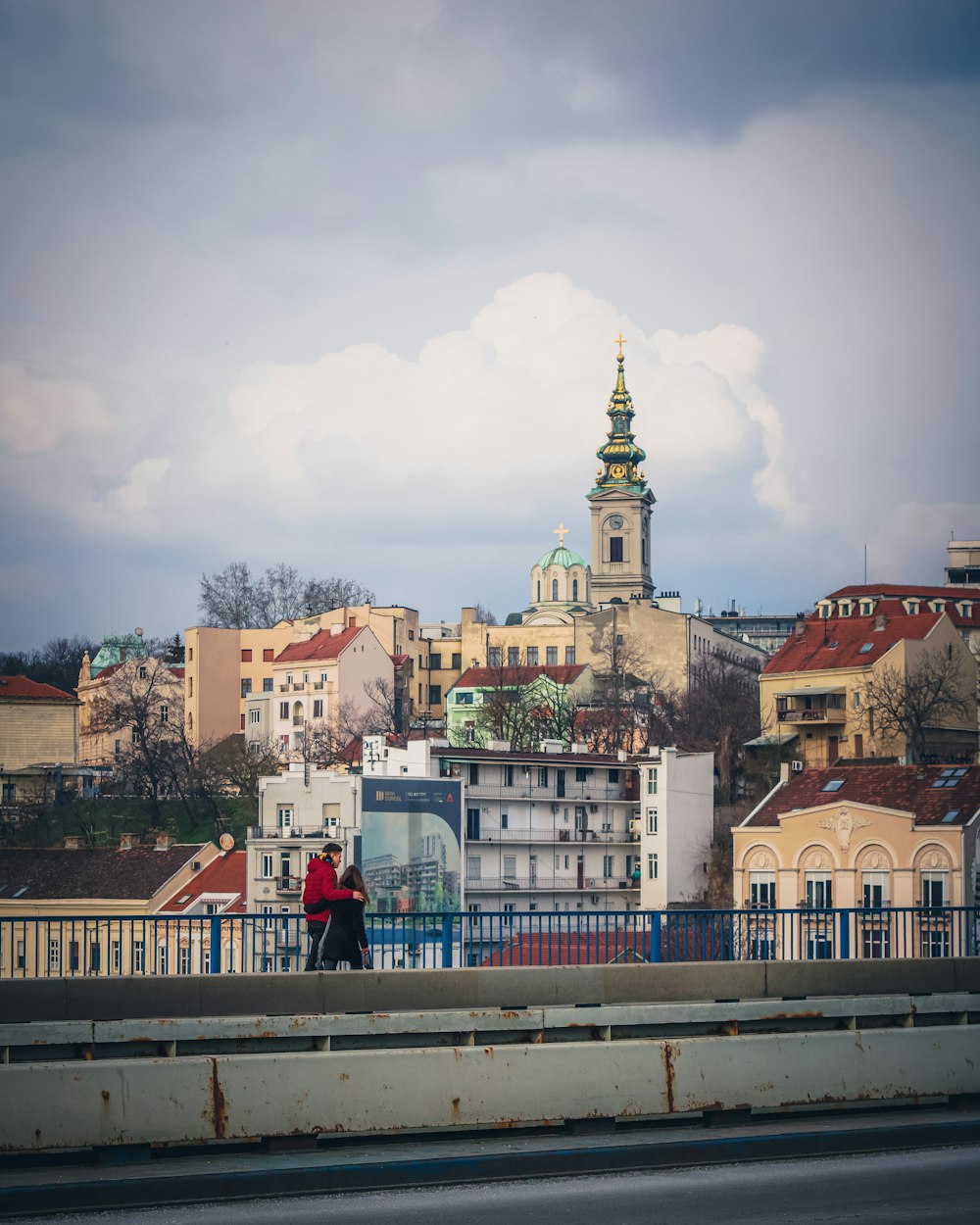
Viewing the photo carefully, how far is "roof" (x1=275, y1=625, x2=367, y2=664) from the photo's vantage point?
4917 inches

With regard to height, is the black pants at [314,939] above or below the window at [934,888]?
above

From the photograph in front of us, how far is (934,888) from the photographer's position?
64.4 metres

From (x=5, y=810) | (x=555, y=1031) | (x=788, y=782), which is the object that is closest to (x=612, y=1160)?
(x=555, y=1031)

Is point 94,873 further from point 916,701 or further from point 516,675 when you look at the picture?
point 516,675

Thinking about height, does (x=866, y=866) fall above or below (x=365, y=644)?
below

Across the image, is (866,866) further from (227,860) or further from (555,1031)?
(555,1031)

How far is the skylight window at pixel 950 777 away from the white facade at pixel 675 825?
18119 millimetres

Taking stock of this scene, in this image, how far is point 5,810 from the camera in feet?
357

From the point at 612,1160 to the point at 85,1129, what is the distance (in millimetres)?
3989

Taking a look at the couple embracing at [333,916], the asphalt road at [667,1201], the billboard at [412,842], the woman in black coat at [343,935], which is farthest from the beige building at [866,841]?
the asphalt road at [667,1201]

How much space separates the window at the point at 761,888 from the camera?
69812 mm

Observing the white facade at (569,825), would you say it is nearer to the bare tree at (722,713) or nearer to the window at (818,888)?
the bare tree at (722,713)

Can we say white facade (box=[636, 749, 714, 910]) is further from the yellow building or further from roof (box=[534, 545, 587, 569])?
roof (box=[534, 545, 587, 569])

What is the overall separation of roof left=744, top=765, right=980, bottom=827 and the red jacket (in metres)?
48.7
